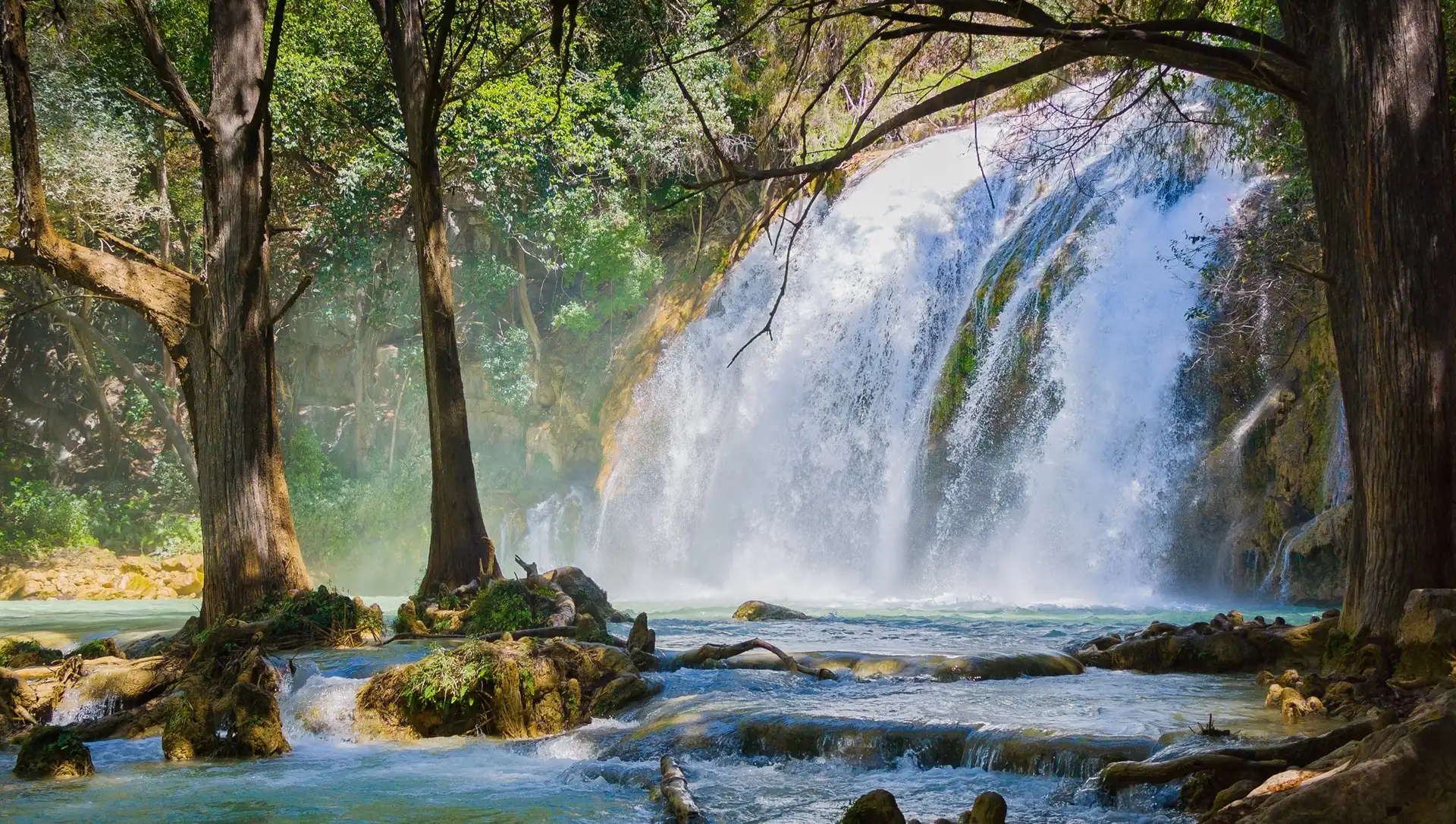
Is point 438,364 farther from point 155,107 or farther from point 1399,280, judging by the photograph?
point 1399,280

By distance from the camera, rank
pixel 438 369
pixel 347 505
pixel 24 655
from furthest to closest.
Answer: pixel 347 505
pixel 438 369
pixel 24 655

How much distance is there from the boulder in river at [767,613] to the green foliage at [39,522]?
18.8m

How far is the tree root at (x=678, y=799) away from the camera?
5066mm

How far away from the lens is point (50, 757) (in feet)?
20.9

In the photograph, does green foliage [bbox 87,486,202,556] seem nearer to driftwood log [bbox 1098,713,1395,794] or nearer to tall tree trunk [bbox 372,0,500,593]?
tall tree trunk [bbox 372,0,500,593]

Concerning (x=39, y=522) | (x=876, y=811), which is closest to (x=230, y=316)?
(x=876, y=811)

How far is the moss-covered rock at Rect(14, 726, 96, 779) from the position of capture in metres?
6.34

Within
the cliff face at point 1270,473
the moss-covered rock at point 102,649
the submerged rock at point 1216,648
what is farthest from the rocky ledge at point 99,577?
the submerged rock at point 1216,648

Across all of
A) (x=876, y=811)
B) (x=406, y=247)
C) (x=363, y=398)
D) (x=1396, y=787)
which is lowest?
(x=876, y=811)

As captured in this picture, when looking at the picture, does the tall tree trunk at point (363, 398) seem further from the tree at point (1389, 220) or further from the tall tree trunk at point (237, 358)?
the tree at point (1389, 220)

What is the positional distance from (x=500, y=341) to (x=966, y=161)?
10.9m

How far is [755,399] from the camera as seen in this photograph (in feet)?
71.7

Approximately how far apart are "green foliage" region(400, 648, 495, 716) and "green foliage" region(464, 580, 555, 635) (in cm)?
229

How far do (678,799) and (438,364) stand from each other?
779cm
